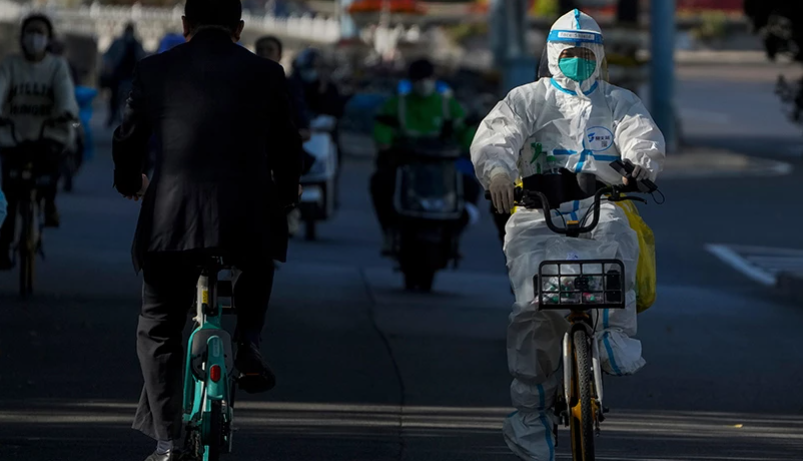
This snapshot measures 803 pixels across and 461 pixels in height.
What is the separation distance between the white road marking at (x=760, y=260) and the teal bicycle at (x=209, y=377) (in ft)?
31.7

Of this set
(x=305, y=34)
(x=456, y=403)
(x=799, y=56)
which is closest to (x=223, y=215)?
(x=456, y=403)

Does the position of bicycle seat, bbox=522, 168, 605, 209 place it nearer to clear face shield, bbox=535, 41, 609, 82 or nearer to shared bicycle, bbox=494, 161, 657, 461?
shared bicycle, bbox=494, 161, 657, 461

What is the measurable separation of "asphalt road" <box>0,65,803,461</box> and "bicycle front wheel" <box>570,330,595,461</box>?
3.81ft

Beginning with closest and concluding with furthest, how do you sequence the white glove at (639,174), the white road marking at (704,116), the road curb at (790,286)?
the white glove at (639,174) < the road curb at (790,286) < the white road marking at (704,116)

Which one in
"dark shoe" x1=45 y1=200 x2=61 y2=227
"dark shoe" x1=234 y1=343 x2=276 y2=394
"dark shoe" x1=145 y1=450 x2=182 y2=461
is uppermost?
"dark shoe" x1=234 y1=343 x2=276 y2=394

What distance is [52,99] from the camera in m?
11.8

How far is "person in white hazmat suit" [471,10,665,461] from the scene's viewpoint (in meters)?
6.50

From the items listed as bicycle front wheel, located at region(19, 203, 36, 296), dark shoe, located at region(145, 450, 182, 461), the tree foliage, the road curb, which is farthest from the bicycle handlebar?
the tree foliage

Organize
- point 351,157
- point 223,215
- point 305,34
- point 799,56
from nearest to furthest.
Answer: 1. point 223,215
2. point 799,56
3. point 351,157
4. point 305,34

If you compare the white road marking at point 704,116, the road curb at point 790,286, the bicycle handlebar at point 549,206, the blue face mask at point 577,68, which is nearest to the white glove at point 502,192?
the bicycle handlebar at point 549,206

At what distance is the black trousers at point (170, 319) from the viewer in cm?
603

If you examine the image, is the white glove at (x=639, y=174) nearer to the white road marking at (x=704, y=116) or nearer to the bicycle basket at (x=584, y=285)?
the bicycle basket at (x=584, y=285)

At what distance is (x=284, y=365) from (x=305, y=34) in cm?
6533

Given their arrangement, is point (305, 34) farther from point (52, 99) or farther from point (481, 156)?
point (481, 156)
